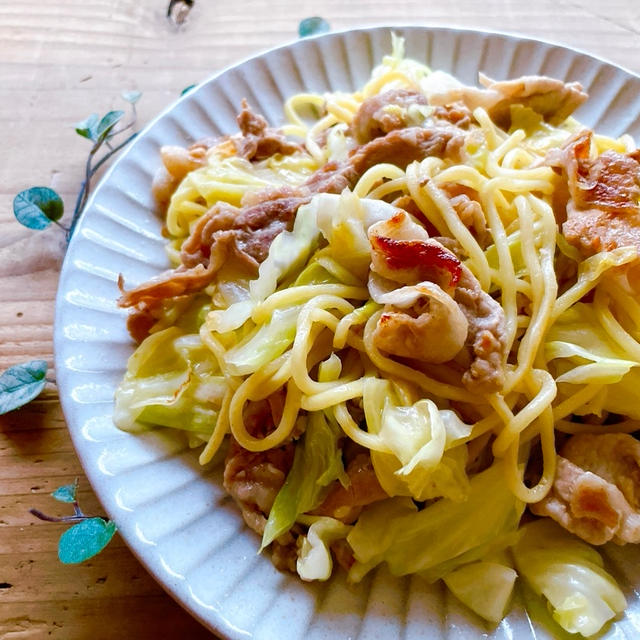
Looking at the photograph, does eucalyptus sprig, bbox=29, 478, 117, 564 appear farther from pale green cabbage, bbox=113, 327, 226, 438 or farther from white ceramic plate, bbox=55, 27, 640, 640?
pale green cabbage, bbox=113, 327, 226, 438

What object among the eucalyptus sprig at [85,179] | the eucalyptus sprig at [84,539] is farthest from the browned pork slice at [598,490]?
the eucalyptus sprig at [85,179]

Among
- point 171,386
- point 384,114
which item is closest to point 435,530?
point 171,386

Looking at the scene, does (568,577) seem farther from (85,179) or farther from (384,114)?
(85,179)

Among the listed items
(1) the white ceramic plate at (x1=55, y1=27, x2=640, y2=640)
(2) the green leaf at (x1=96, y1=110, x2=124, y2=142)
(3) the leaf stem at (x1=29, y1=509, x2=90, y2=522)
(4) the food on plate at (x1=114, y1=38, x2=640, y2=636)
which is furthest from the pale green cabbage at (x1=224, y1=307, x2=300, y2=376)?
(2) the green leaf at (x1=96, y1=110, x2=124, y2=142)

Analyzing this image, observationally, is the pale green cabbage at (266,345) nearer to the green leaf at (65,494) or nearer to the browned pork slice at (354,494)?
the browned pork slice at (354,494)

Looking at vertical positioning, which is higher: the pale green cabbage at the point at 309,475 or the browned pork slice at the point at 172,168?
the browned pork slice at the point at 172,168

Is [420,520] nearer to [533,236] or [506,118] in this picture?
[533,236]
